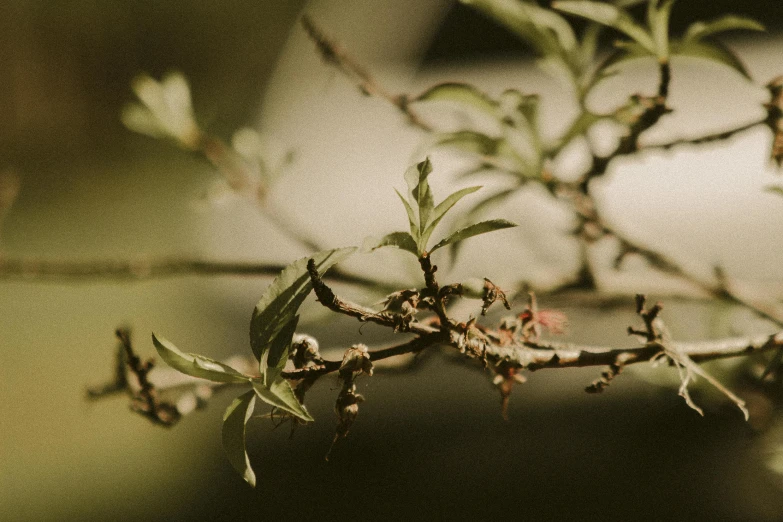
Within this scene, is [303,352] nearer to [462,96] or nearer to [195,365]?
[195,365]

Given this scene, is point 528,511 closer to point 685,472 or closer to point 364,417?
point 685,472

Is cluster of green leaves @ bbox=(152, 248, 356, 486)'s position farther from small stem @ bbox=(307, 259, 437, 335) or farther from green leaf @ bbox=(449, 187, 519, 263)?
green leaf @ bbox=(449, 187, 519, 263)

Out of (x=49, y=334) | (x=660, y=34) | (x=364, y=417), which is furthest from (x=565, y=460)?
(x=49, y=334)

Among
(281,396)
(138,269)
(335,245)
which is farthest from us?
(335,245)

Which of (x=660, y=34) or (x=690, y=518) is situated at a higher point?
(x=660, y=34)

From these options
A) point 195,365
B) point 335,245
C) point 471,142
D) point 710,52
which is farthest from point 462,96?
point 335,245

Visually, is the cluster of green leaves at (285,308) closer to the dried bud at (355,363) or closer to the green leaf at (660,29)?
the dried bud at (355,363)

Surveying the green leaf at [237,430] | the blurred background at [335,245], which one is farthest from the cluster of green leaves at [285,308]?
the blurred background at [335,245]
